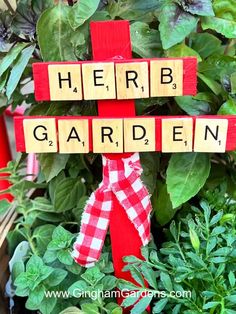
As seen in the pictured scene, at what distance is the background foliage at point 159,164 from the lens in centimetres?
64

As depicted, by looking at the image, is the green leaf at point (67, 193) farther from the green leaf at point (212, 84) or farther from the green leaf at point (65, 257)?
the green leaf at point (212, 84)

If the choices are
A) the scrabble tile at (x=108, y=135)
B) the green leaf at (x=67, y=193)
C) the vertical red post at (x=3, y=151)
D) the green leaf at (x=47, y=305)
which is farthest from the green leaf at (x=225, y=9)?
the vertical red post at (x=3, y=151)

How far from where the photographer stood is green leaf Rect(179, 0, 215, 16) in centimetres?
65

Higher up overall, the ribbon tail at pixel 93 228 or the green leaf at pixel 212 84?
the green leaf at pixel 212 84

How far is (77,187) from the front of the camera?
0.86 meters

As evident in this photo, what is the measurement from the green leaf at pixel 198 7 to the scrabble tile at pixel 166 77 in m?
0.10

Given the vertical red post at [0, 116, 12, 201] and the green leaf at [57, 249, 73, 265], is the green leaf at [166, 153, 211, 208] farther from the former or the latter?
the vertical red post at [0, 116, 12, 201]

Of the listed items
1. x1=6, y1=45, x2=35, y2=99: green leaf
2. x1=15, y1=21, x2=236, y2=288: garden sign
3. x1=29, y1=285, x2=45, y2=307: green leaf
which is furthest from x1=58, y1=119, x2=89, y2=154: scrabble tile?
x1=29, y1=285, x2=45, y2=307: green leaf

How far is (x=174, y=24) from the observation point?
25.1 inches

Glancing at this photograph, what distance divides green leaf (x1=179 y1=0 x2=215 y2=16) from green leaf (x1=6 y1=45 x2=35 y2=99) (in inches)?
8.9

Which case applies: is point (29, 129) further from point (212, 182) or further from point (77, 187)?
point (212, 182)

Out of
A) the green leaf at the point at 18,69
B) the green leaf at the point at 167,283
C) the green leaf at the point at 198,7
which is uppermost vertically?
the green leaf at the point at 198,7

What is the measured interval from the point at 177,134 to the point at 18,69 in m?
0.25

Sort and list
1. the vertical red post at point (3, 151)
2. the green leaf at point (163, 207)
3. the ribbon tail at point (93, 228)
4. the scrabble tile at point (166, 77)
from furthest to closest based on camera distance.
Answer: the vertical red post at point (3, 151), the green leaf at point (163, 207), the ribbon tail at point (93, 228), the scrabble tile at point (166, 77)
